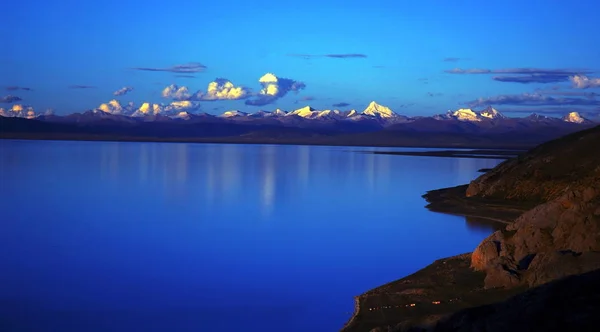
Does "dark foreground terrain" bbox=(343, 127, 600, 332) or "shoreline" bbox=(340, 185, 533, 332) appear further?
"shoreline" bbox=(340, 185, 533, 332)

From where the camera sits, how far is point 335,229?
22.8 metres

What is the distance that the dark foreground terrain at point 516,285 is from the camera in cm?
807

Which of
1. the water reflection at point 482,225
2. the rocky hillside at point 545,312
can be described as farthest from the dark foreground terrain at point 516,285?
the water reflection at point 482,225

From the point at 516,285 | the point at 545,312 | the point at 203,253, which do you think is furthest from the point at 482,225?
the point at 545,312

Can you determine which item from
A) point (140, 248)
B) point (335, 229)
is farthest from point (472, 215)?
point (140, 248)

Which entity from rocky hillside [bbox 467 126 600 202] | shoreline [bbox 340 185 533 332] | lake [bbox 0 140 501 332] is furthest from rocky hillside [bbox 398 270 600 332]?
rocky hillside [bbox 467 126 600 202]

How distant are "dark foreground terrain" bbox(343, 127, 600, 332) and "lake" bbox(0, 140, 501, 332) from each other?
91 centimetres

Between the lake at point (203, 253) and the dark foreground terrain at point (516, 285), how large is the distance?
91cm

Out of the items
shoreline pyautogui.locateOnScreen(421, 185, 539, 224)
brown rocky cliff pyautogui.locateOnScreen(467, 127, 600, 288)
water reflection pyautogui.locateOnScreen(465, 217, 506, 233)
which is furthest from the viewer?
shoreline pyautogui.locateOnScreen(421, 185, 539, 224)

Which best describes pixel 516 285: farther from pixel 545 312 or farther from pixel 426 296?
pixel 545 312

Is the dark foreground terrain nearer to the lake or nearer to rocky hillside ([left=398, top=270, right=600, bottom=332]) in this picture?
rocky hillside ([left=398, top=270, right=600, bottom=332])

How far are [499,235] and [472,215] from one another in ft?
38.8

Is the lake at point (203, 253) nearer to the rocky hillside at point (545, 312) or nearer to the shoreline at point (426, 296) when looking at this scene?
the shoreline at point (426, 296)

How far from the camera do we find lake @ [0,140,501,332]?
40.3 feet
